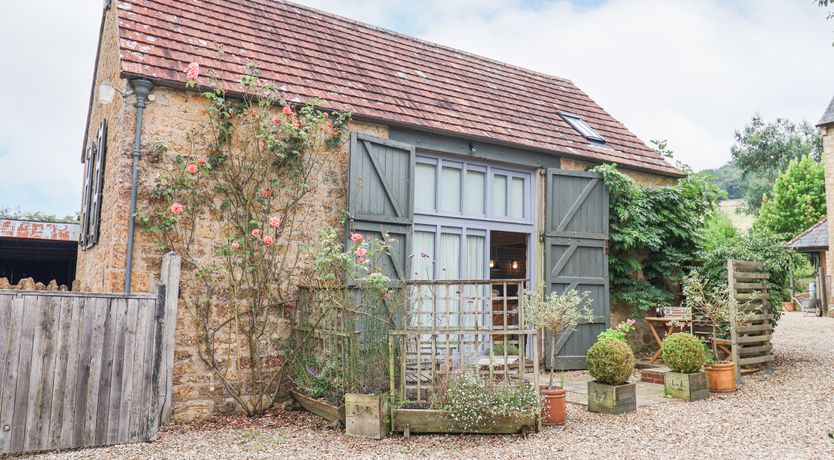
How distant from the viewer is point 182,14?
7.51m

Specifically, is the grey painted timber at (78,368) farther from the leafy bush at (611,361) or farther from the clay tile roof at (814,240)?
the clay tile roof at (814,240)

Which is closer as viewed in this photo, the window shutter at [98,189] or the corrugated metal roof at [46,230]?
the window shutter at [98,189]

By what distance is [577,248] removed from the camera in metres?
8.95

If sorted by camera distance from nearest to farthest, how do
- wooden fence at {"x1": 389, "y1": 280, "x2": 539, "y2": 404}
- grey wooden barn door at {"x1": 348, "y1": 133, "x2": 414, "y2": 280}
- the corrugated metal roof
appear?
1. wooden fence at {"x1": 389, "y1": 280, "x2": 539, "y2": 404}
2. grey wooden barn door at {"x1": 348, "y1": 133, "x2": 414, "y2": 280}
3. the corrugated metal roof

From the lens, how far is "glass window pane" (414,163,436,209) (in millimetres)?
7914

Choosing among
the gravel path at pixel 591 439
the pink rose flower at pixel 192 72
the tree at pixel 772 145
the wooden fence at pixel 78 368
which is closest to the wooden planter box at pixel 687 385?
the gravel path at pixel 591 439

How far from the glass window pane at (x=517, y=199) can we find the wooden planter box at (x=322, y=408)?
14.3 feet

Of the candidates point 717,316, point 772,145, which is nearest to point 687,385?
point 717,316

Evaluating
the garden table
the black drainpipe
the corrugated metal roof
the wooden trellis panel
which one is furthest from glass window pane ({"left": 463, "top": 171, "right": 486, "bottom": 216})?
the corrugated metal roof

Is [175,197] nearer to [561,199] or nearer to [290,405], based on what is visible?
[290,405]

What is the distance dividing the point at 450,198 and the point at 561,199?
192cm

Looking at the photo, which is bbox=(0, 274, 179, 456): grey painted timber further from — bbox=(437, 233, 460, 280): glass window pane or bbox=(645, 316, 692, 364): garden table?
bbox=(645, 316, 692, 364): garden table

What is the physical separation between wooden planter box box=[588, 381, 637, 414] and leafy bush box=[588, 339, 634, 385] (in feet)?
0.27

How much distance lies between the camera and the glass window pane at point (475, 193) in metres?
8.40
